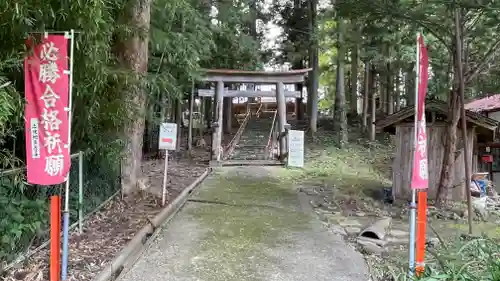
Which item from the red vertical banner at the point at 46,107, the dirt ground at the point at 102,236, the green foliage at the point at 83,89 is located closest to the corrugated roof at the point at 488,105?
Result: the dirt ground at the point at 102,236

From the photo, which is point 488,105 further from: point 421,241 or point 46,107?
point 46,107

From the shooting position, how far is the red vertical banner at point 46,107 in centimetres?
317

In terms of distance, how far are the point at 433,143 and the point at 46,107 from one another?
738 centimetres

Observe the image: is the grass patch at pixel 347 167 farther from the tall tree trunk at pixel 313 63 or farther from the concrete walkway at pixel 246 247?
the concrete walkway at pixel 246 247

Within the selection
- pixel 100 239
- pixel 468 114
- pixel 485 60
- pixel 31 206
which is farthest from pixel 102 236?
pixel 468 114

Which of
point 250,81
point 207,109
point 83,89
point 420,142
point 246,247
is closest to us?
point 420,142

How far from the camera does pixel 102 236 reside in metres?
4.80

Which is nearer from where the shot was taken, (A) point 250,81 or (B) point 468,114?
(B) point 468,114

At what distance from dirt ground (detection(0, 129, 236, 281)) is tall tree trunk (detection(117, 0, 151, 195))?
36 cm

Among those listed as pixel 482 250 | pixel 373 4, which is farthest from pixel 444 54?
pixel 482 250

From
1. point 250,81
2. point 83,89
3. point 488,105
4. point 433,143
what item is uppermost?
point 250,81

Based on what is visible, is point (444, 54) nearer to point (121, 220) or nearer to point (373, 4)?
point (373, 4)

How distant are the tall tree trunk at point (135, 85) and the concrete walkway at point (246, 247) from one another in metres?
1.03

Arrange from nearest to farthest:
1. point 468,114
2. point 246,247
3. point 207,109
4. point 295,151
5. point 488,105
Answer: point 246,247, point 468,114, point 295,151, point 488,105, point 207,109
